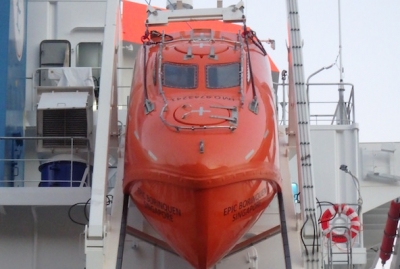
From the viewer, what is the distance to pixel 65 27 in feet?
48.1

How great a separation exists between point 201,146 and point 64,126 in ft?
15.8

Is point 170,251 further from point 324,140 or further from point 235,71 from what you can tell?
point 324,140

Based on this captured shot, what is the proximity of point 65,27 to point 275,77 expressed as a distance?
410cm

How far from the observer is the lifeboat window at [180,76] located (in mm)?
8680

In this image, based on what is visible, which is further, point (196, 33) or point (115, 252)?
point (196, 33)

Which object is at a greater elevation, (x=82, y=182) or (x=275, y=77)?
(x=275, y=77)

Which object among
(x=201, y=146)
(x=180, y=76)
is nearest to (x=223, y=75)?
(x=180, y=76)

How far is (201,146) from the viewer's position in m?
7.65

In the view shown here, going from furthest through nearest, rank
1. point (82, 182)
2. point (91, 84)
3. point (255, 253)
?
point (91, 84) < point (82, 182) < point (255, 253)

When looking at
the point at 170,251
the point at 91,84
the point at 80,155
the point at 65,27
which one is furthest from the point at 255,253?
the point at 65,27

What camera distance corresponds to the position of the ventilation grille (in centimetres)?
1199

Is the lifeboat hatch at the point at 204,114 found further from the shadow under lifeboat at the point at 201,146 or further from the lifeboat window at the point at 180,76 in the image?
the lifeboat window at the point at 180,76

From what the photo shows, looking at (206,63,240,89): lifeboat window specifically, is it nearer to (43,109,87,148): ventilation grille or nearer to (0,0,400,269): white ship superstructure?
(0,0,400,269): white ship superstructure

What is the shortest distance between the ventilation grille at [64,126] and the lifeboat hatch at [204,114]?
4.10 meters
